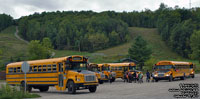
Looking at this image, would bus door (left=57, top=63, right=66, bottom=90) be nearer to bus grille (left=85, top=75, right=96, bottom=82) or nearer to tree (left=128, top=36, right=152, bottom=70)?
bus grille (left=85, top=75, right=96, bottom=82)

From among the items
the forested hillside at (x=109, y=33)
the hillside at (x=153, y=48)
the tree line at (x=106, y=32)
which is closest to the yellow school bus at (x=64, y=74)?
the hillside at (x=153, y=48)

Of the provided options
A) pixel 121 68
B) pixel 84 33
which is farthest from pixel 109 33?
pixel 121 68

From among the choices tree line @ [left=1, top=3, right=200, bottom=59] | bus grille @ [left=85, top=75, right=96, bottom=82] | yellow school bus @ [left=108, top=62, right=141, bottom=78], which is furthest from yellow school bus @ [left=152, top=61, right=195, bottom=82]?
tree line @ [left=1, top=3, right=200, bottom=59]

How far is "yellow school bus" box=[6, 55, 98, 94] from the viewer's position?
22281 millimetres

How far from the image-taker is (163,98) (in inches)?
652

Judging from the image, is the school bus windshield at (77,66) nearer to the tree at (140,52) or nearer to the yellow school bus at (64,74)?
the yellow school bus at (64,74)

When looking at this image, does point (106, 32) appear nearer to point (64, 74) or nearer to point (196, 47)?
point (196, 47)

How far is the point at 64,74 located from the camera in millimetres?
23125

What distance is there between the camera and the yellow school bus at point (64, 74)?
73.1 ft

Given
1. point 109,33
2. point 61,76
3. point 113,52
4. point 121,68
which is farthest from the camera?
point 109,33

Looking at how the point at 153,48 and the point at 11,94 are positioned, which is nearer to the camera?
the point at 11,94

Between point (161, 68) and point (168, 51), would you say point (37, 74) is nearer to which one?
point (161, 68)

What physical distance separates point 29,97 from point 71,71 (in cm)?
394

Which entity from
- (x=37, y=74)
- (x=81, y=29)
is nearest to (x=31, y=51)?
(x=37, y=74)
